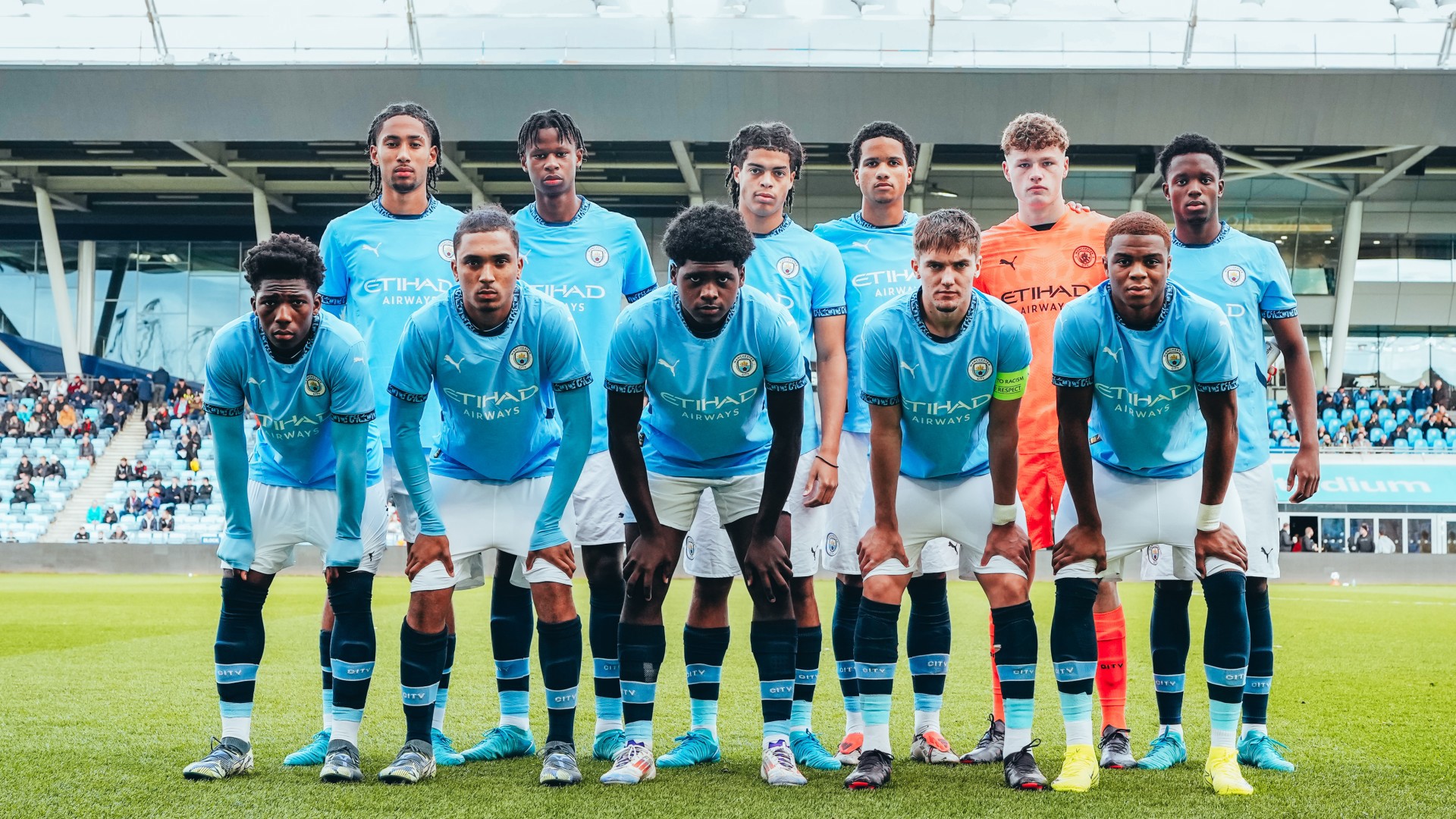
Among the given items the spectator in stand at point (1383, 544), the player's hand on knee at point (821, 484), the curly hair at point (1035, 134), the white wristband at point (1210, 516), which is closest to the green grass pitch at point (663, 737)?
the white wristband at point (1210, 516)

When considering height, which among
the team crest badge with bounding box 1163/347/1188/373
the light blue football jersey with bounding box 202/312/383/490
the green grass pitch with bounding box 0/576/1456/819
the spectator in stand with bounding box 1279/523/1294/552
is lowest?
the spectator in stand with bounding box 1279/523/1294/552

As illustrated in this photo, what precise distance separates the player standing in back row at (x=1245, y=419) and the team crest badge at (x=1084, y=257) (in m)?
0.36

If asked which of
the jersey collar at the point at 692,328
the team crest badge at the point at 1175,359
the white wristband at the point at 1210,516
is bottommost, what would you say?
the white wristband at the point at 1210,516

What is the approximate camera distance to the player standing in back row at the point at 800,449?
5051mm

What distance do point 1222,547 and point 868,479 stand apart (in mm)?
1589

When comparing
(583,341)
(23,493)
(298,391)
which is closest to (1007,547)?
(583,341)

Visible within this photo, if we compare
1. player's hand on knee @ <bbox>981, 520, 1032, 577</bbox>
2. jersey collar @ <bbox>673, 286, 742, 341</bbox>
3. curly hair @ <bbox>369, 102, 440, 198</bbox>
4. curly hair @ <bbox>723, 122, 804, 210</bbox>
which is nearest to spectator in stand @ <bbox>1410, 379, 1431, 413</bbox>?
curly hair @ <bbox>723, 122, 804, 210</bbox>

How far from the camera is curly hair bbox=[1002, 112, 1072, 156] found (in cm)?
570

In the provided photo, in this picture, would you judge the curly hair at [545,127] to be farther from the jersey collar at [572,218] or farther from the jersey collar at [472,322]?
the jersey collar at [472,322]

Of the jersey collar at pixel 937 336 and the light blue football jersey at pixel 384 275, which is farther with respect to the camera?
the light blue football jersey at pixel 384 275

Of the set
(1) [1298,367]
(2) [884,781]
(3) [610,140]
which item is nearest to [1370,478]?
(3) [610,140]

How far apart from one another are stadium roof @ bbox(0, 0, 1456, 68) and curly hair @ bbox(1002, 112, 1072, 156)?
74.7ft

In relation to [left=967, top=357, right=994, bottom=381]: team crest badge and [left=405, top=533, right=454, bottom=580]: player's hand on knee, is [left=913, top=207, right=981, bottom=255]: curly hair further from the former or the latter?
[left=405, top=533, right=454, bottom=580]: player's hand on knee

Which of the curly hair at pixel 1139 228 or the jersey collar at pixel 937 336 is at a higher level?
the curly hair at pixel 1139 228
